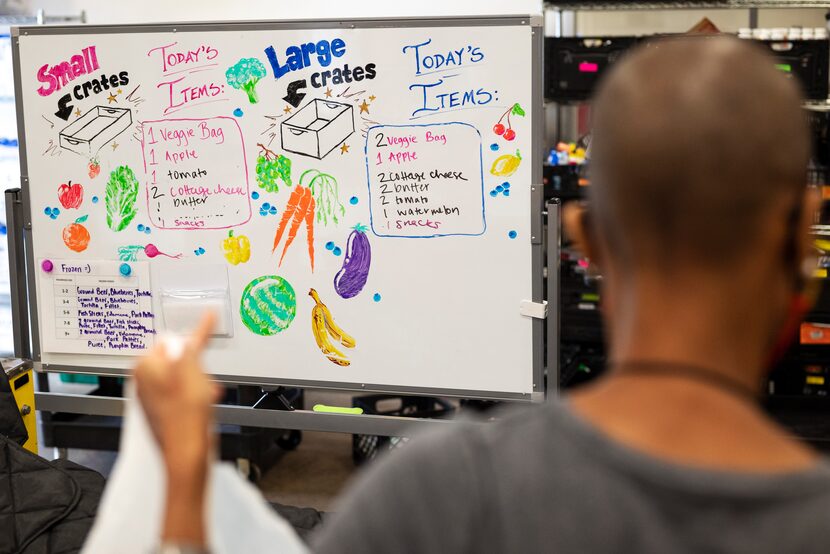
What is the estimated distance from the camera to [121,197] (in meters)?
2.84

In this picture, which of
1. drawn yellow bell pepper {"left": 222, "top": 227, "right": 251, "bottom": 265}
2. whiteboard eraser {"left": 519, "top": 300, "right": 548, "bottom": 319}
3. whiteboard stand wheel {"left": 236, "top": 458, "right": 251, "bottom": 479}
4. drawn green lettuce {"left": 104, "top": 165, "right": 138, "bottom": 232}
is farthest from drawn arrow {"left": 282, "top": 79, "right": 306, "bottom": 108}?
whiteboard stand wheel {"left": 236, "top": 458, "right": 251, "bottom": 479}

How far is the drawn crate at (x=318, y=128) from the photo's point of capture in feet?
8.73

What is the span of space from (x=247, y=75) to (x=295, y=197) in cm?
37

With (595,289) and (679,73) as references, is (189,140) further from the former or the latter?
(679,73)

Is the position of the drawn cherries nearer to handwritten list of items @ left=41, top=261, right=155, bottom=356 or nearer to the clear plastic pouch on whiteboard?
the clear plastic pouch on whiteboard

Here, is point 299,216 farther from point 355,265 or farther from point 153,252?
point 153,252

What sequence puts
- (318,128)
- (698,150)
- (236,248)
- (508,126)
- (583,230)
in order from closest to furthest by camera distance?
(698,150), (583,230), (508,126), (318,128), (236,248)

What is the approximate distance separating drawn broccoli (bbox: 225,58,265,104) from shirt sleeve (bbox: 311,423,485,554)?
7.36 feet

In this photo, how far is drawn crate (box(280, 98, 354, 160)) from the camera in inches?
105

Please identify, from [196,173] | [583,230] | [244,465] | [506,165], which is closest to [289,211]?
[196,173]

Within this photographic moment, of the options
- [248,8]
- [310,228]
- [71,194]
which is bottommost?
[310,228]

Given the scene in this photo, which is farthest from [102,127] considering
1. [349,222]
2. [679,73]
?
[679,73]

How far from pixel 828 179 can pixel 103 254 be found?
8.83 ft

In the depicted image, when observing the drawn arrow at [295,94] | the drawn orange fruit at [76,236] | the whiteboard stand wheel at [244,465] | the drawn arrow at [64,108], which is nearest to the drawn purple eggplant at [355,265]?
the drawn arrow at [295,94]
